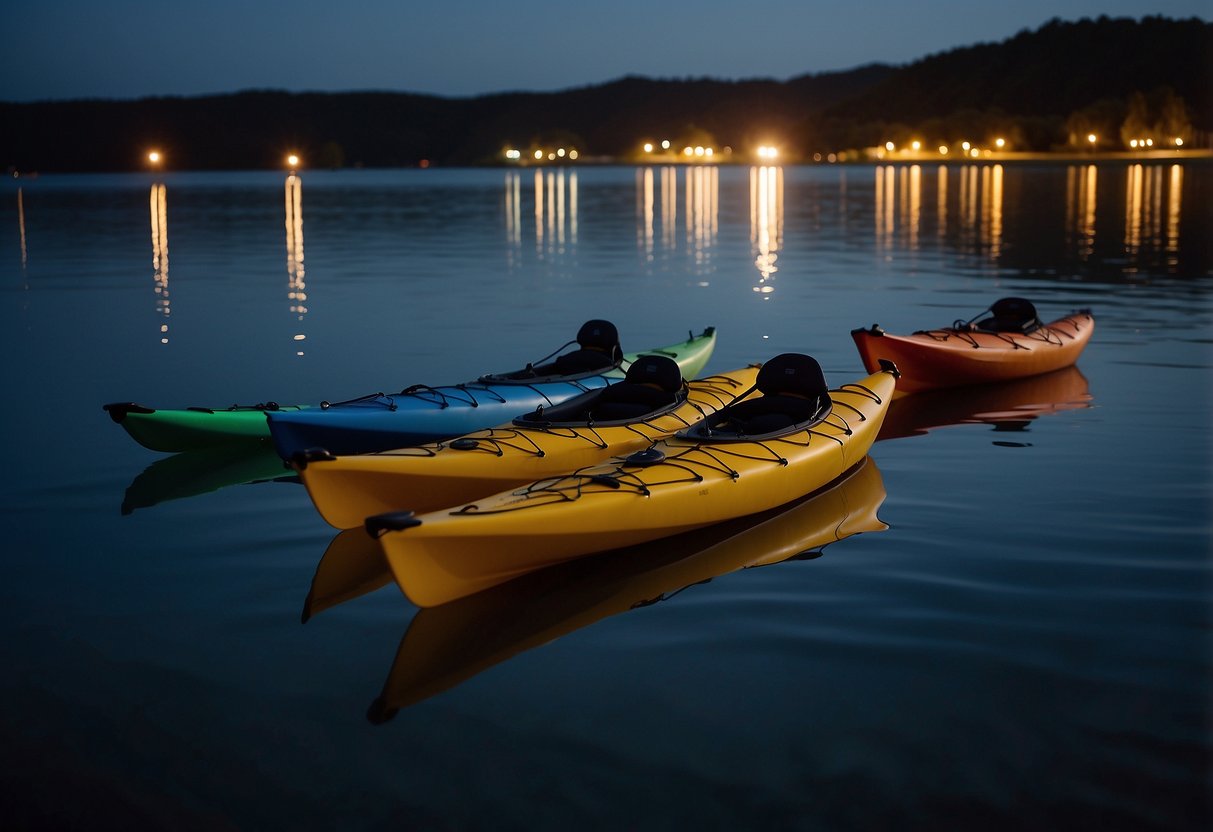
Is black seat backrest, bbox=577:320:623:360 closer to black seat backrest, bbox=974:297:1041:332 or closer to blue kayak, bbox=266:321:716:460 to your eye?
blue kayak, bbox=266:321:716:460

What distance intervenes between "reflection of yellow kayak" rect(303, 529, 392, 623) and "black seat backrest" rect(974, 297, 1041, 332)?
36.6 feet

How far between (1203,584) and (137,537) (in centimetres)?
888

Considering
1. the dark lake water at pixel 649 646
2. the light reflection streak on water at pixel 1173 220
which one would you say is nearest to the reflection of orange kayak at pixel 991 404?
the dark lake water at pixel 649 646

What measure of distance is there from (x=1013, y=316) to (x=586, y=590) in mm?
11138

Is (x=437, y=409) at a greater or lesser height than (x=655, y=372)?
→ lesser

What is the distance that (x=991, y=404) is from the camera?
52.6 ft

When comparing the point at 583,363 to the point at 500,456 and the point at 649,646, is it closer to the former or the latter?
the point at 500,456

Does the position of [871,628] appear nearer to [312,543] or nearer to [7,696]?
[312,543]

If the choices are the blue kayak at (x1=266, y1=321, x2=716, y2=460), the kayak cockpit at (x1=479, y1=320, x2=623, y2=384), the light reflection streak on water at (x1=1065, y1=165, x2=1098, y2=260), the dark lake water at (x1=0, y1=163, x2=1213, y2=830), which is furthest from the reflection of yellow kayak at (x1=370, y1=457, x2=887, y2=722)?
the light reflection streak on water at (x1=1065, y1=165, x2=1098, y2=260)

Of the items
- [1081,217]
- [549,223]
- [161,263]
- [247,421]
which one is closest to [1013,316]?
[247,421]

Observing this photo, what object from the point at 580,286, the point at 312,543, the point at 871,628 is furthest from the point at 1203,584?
Answer: the point at 580,286

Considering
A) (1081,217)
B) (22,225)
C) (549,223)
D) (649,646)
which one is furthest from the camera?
(549,223)

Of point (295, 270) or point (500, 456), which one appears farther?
point (295, 270)

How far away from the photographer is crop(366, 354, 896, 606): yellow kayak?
8242 millimetres
